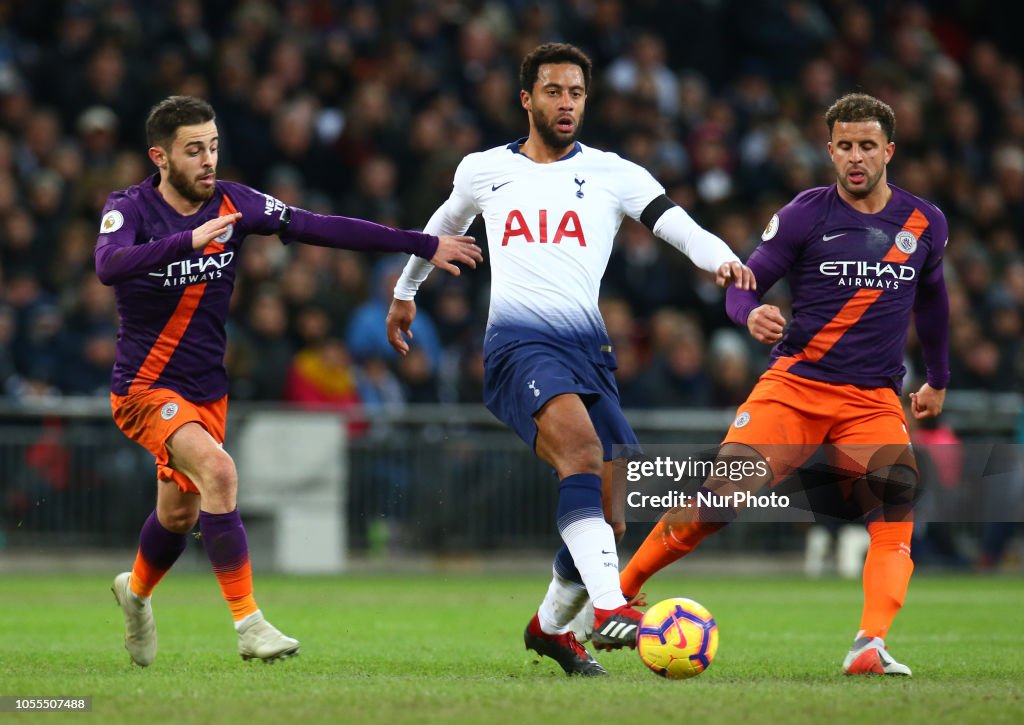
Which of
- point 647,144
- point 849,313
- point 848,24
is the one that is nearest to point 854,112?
point 849,313

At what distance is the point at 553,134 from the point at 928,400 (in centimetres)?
249

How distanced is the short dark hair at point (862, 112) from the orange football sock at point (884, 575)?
1.89 m

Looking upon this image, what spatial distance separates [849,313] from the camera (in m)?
8.02

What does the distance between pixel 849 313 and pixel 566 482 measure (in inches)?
68.5

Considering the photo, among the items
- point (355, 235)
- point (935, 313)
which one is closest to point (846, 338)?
point (935, 313)

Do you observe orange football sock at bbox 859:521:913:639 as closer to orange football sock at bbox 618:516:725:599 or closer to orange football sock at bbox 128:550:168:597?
orange football sock at bbox 618:516:725:599

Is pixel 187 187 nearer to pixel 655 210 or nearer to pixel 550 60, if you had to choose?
pixel 550 60

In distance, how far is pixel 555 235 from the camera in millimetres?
7656

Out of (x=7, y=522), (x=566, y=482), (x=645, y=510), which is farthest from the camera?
(x=7, y=522)

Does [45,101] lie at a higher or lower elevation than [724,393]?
higher

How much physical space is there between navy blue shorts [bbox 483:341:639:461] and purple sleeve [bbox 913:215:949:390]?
1.77 meters

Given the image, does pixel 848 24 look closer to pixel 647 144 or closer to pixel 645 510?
pixel 647 144

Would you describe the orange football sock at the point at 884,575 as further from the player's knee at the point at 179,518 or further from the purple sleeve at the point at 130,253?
the purple sleeve at the point at 130,253

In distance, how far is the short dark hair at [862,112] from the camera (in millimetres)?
7969
